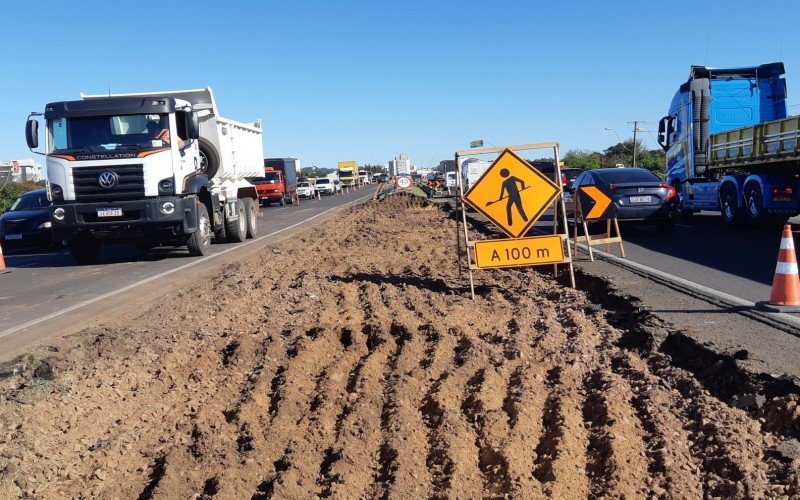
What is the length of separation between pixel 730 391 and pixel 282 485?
3.23 metres

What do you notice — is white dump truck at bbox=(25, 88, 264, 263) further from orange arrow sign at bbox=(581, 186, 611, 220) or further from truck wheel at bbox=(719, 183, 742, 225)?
truck wheel at bbox=(719, 183, 742, 225)

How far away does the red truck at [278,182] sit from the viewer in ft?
143

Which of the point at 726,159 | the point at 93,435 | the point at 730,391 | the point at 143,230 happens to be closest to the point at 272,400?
the point at 93,435

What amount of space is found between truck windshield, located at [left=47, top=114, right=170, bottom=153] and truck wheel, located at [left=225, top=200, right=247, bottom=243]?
4773mm

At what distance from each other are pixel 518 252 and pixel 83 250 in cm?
993

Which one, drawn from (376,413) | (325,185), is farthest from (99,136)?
(325,185)

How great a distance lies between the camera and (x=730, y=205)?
721 inches

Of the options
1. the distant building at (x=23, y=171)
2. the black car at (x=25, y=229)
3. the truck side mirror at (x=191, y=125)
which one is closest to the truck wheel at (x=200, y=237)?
the truck side mirror at (x=191, y=125)

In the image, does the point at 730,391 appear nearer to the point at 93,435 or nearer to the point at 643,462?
the point at 643,462

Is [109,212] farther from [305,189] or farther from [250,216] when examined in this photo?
[305,189]

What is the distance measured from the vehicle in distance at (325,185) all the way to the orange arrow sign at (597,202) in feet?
178

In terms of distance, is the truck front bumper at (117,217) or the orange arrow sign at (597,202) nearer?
the orange arrow sign at (597,202)

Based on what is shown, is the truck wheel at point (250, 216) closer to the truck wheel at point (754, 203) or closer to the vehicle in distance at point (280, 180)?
the truck wheel at point (754, 203)

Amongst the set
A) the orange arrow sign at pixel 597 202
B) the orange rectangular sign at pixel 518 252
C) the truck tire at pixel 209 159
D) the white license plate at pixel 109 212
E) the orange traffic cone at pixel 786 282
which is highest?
the truck tire at pixel 209 159
